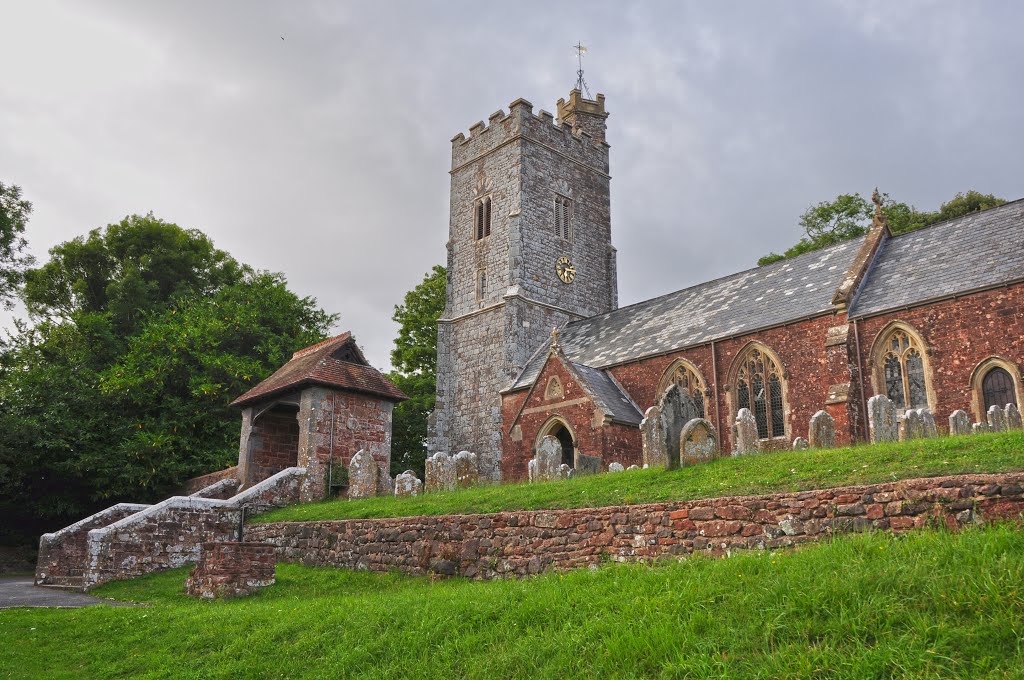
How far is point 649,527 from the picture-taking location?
934 cm

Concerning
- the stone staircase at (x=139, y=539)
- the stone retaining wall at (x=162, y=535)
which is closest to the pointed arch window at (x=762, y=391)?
the stone staircase at (x=139, y=539)

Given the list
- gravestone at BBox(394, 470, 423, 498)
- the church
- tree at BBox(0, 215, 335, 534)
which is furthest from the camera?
tree at BBox(0, 215, 335, 534)

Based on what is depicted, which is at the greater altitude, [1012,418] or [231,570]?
[1012,418]

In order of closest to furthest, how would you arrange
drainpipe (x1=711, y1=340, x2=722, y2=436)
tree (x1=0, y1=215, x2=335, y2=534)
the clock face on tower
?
drainpipe (x1=711, y1=340, x2=722, y2=436)
tree (x1=0, y1=215, x2=335, y2=534)
the clock face on tower

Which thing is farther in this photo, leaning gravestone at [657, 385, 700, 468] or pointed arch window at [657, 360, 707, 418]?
pointed arch window at [657, 360, 707, 418]

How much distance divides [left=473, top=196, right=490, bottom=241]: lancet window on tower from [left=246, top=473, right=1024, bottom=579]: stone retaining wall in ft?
73.9

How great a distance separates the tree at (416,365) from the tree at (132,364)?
554 centimetres

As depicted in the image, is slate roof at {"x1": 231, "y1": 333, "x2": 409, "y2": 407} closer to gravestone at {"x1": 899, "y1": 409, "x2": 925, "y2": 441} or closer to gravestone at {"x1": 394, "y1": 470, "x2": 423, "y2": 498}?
gravestone at {"x1": 394, "y1": 470, "x2": 423, "y2": 498}

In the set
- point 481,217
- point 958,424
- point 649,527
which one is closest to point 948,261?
point 958,424

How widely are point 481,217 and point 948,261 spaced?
20.7 metres

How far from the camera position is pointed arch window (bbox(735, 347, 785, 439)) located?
67.0ft

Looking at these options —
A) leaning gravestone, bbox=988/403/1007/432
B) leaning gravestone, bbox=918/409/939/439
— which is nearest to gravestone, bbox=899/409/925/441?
leaning gravestone, bbox=918/409/939/439

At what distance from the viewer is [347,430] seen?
21.1 m

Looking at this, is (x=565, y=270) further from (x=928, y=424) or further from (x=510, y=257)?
(x=928, y=424)
